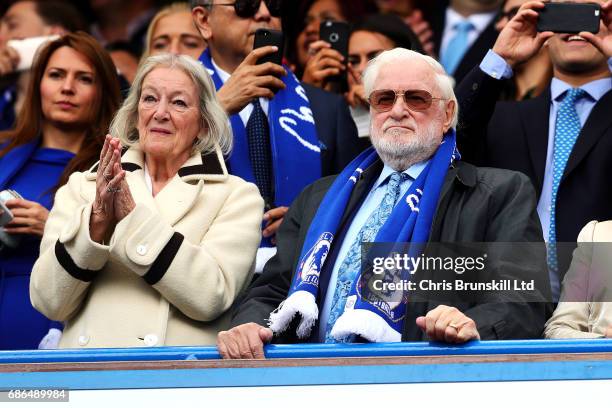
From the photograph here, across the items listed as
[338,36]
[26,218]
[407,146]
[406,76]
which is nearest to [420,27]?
[338,36]

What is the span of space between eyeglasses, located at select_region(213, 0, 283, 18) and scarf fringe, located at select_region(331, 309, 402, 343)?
185 cm

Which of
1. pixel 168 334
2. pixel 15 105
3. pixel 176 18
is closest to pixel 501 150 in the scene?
pixel 168 334

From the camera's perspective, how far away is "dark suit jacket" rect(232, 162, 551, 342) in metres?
4.07

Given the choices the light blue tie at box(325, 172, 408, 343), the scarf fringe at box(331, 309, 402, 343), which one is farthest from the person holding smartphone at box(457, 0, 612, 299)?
the scarf fringe at box(331, 309, 402, 343)

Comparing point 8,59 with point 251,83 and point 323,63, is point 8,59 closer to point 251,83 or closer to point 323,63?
point 323,63

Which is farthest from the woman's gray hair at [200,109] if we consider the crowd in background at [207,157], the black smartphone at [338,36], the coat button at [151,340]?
the black smartphone at [338,36]

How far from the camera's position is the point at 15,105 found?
22.8 feet

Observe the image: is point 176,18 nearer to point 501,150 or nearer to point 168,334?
point 501,150

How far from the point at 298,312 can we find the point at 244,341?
0.98ft

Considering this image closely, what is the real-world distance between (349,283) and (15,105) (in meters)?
3.18

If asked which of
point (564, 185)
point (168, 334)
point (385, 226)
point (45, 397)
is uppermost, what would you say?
point (564, 185)

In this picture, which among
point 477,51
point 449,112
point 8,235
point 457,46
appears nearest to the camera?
point 449,112

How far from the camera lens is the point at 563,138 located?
5.18 metres
